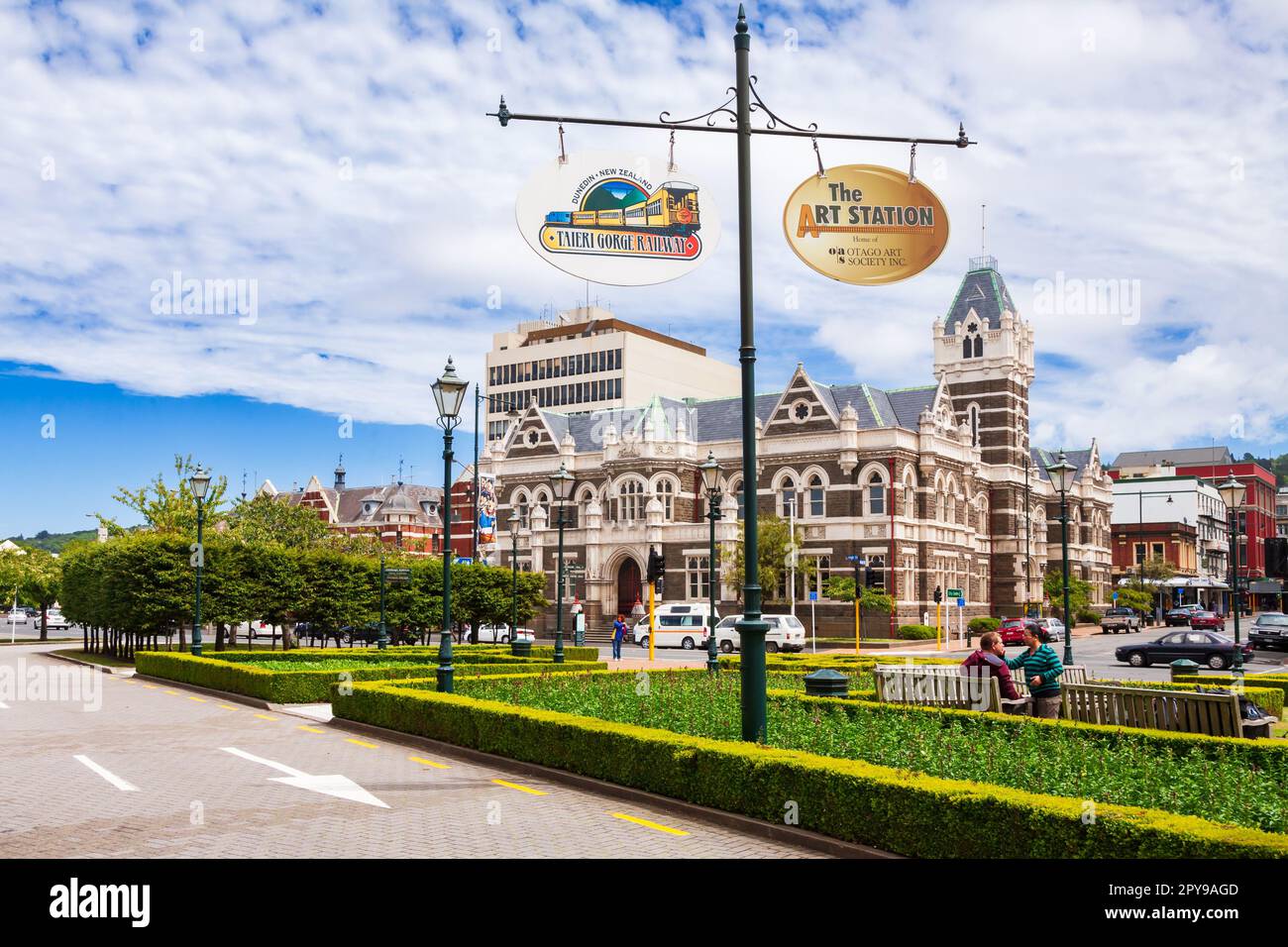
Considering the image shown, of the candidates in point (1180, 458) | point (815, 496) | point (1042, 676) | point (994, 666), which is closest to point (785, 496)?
point (815, 496)

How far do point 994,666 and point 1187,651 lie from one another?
2598cm

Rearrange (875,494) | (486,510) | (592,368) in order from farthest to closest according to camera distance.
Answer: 1. (592,368)
2. (486,510)
3. (875,494)

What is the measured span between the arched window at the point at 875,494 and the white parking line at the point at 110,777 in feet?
153

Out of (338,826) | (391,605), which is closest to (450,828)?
(338,826)

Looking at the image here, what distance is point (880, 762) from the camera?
11.5 m

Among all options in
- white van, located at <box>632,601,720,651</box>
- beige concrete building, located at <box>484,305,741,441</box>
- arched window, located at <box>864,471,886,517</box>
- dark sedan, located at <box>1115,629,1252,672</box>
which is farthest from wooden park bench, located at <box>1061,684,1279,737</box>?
beige concrete building, located at <box>484,305,741,441</box>

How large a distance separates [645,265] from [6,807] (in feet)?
28.3

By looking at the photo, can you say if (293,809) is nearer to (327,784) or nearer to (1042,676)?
(327,784)

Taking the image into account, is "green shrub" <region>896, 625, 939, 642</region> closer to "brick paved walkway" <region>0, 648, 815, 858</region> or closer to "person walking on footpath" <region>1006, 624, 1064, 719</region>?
"person walking on footpath" <region>1006, 624, 1064, 719</region>

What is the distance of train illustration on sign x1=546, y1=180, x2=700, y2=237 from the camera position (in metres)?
9.67

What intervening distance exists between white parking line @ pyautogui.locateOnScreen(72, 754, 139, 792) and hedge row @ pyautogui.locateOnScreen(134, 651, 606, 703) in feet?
23.9

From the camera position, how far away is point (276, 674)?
22625 millimetres

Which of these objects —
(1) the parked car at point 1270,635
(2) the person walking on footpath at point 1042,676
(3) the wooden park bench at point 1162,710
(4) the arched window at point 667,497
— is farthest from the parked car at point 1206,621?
(2) the person walking on footpath at point 1042,676
